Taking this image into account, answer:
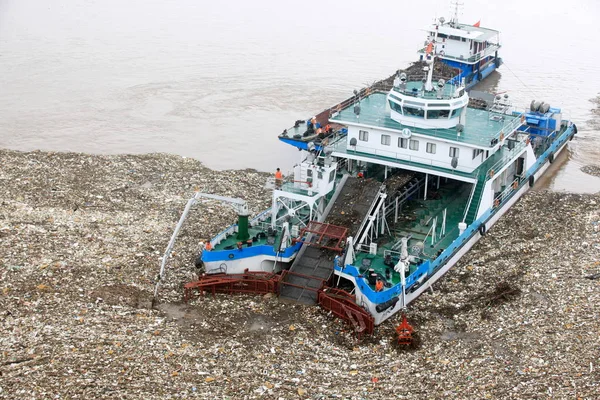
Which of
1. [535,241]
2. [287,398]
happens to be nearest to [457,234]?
[535,241]

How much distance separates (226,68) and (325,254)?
27717 millimetres

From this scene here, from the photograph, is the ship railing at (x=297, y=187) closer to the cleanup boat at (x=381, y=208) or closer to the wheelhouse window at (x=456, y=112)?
the cleanup boat at (x=381, y=208)

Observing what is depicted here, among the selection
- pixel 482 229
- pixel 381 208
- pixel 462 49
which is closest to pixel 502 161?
pixel 482 229

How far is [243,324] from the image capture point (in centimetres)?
1931

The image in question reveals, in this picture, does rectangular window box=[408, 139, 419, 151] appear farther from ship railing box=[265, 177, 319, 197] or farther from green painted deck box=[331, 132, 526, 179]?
ship railing box=[265, 177, 319, 197]

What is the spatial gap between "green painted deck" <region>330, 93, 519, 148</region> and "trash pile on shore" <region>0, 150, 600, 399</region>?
3149 millimetres

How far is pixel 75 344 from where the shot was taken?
17.7m

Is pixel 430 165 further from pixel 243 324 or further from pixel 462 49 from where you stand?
pixel 462 49

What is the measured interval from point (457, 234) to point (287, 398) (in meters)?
9.21

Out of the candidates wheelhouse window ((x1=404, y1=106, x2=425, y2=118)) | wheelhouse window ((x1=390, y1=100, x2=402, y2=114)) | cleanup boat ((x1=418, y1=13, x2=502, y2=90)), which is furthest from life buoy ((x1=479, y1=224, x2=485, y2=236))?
cleanup boat ((x1=418, y1=13, x2=502, y2=90))

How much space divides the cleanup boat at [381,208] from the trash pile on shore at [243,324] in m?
0.69

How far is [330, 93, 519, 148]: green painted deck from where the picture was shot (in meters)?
24.1

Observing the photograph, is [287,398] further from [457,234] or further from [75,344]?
[457,234]

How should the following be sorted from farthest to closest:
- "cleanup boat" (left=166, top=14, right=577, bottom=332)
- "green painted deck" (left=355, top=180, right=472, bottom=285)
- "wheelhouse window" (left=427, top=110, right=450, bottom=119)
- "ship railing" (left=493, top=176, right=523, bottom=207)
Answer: "ship railing" (left=493, top=176, right=523, bottom=207), "wheelhouse window" (left=427, top=110, right=450, bottom=119), "green painted deck" (left=355, top=180, right=472, bottom=285), "cleanup boat" (left=166, top=14, right=577, bottom=332)
